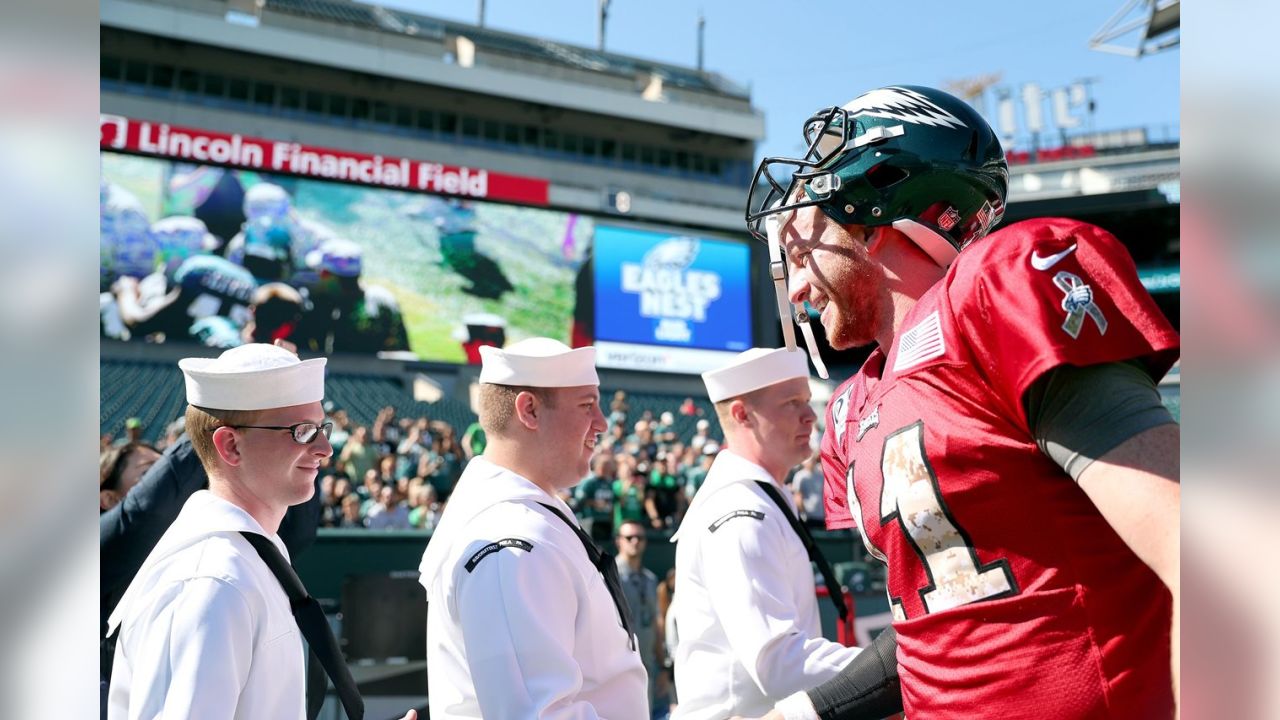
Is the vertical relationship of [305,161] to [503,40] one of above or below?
below

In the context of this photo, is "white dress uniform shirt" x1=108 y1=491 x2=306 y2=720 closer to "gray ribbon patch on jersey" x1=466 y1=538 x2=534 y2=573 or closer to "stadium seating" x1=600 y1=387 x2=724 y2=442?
"gray ribbon patch on jersey" x1=466 y1=538 x2=534 y2=573

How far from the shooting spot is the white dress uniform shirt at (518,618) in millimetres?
2934

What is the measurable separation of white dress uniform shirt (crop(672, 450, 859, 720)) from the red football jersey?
2109 mm

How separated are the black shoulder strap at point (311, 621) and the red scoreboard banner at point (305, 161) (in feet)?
76.0

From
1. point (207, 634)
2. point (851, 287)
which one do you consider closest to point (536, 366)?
point (207, 634)

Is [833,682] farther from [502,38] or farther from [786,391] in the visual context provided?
[502,38]

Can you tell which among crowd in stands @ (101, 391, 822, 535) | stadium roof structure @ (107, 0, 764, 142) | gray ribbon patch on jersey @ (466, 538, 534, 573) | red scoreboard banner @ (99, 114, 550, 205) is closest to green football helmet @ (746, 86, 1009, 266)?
gray ribbon patch on jersey @ (466, 538, 534, 573)

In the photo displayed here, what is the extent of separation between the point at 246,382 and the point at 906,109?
2.36 meters

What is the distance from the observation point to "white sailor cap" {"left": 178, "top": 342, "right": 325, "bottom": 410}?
3447 mm

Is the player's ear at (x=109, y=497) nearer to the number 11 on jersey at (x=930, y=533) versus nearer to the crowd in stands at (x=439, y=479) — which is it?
the number 11 on jersey at (x=930, y=533)

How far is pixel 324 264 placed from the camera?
86.1ft

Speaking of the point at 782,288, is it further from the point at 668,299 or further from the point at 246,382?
the point at 668,299
